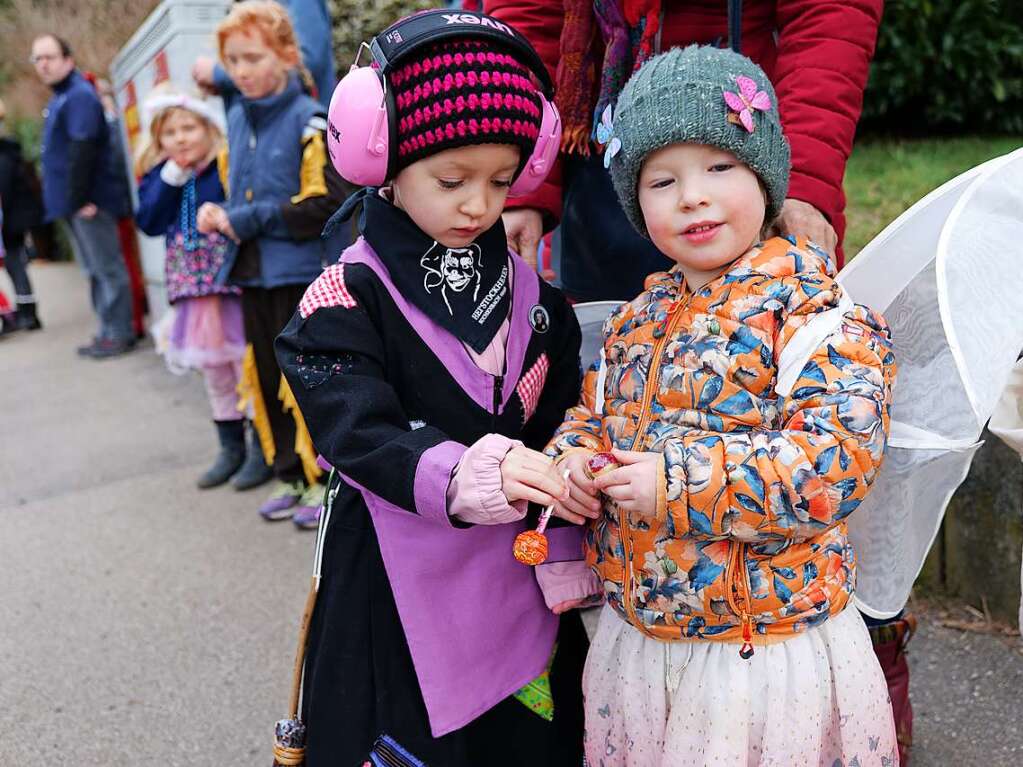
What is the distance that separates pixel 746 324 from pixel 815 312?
0.34 ft

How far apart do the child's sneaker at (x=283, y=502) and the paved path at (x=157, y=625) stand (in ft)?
0.23

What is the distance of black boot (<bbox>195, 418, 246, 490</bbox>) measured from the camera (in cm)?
452

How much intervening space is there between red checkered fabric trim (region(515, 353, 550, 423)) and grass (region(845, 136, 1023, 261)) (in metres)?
2.52

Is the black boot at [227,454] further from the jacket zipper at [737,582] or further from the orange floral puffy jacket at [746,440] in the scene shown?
the jacket zipper at [737,582]

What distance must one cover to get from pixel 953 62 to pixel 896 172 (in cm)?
89

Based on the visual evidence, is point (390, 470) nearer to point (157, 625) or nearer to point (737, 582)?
point (737, 582)

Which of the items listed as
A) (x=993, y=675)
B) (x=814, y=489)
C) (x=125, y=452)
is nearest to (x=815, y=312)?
(x=814, y=489)

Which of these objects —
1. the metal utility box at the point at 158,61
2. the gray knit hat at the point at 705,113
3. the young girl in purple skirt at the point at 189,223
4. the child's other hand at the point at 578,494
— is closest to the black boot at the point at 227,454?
the young girl in purple skirt at the point at 189,223

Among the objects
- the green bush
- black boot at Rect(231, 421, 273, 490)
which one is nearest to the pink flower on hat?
black boot at Rect(231, 421, 273, 490)

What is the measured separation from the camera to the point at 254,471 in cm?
449

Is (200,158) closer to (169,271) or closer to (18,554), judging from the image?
(169,271)

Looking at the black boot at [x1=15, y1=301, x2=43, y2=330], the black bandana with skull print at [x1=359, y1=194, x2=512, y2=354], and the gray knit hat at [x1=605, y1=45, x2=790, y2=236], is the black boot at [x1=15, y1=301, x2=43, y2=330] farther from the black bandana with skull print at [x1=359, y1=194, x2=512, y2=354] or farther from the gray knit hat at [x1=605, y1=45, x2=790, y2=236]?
the gray knit hat at [x1=605, y1=45, x2=790, y2=236]

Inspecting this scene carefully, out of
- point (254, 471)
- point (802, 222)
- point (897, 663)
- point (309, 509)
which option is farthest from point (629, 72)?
point (254, 471)

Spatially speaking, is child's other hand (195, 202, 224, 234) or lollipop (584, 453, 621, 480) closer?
lollipop (584, 453, 621, 480)
